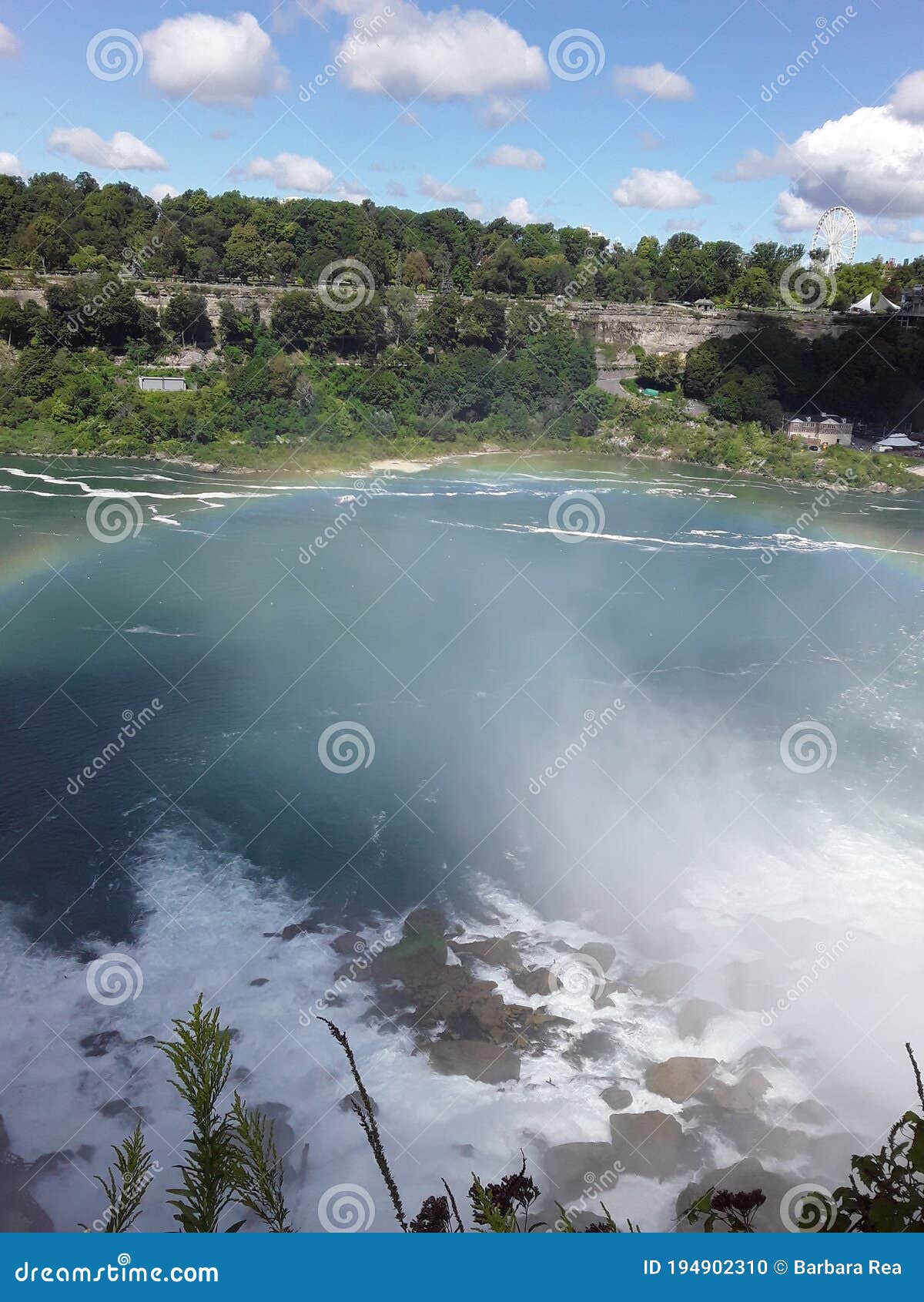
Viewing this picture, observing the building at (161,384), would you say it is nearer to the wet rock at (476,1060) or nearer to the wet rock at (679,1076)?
the wet rock at (476,1060)

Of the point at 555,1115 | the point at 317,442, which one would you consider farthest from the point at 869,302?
the point at 555,1115

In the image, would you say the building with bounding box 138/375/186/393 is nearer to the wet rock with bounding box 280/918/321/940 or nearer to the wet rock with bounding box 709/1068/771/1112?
the wet rock with bounding box 280/918/321/940

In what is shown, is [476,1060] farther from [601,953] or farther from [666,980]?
[666,980]

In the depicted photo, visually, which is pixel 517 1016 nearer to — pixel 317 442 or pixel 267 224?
pixel 317 442

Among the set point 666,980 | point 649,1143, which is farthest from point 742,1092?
point 666,980

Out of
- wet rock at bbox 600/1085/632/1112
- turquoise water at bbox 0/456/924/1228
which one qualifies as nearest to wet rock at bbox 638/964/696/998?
turquoise water at bbox 0/456/924/1228
